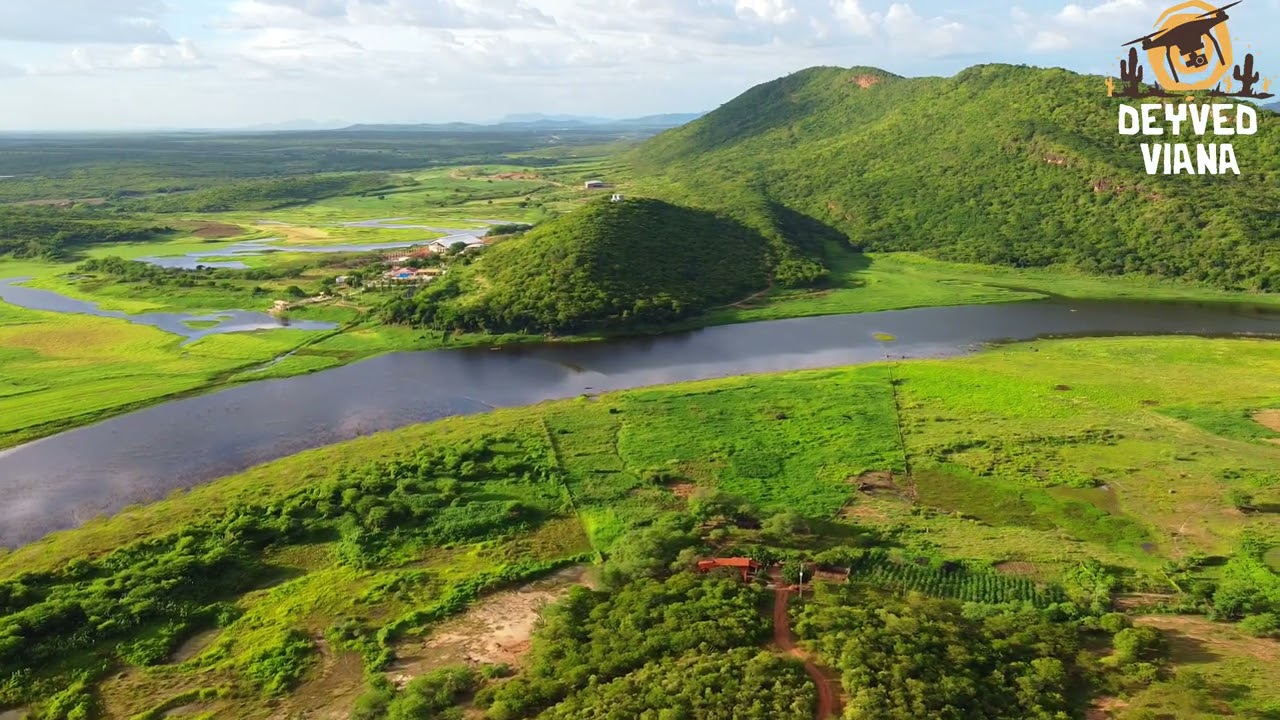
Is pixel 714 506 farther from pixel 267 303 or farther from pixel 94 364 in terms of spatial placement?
pixel 267 303

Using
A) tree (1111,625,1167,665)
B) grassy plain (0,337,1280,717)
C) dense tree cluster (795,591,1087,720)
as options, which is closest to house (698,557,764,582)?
grassy plain (0,337,1280,717)

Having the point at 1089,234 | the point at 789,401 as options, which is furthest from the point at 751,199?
the point at 789,401

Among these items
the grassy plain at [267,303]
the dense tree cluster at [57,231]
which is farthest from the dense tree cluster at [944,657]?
the dense tree cluster at [57,231]

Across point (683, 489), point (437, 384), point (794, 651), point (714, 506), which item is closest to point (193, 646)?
point (794, 651)

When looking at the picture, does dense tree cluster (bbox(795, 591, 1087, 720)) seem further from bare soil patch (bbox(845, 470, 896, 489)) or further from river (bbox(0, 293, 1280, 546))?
river (bbox(0, 293, 1280, 546))

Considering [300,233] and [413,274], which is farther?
[300,233]

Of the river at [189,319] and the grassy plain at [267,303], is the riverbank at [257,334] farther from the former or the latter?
the river at [189,319]
